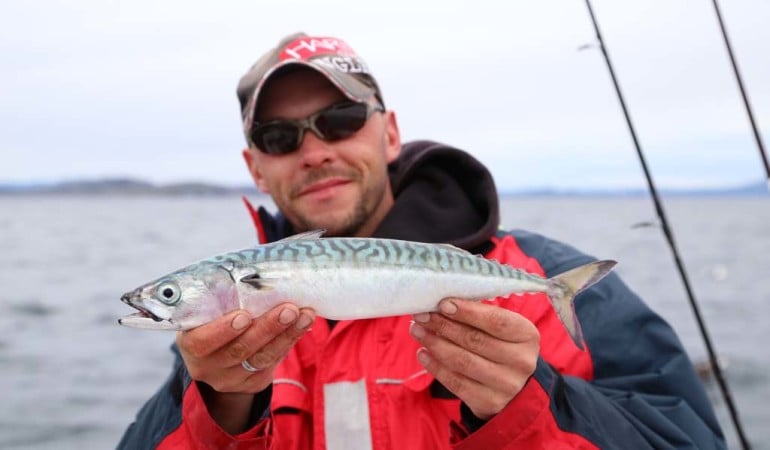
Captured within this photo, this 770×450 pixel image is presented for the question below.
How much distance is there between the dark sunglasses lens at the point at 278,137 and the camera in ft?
14.8

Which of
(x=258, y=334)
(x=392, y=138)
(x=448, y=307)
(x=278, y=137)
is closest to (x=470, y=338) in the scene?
(x=448, y=307)

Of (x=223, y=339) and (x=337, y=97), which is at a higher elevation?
(x=337, y=97)

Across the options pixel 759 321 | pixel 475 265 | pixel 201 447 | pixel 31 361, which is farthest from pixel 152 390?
pixel 759 321

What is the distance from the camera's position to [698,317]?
5.31 meters

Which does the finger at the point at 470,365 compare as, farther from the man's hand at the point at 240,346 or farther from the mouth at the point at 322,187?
the mouth at the point at 322,187

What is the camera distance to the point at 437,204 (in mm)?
4918

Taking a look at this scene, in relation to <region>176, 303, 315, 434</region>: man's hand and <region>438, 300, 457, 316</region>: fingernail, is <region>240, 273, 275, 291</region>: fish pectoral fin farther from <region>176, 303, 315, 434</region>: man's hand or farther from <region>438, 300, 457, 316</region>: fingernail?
<region>438, 300, 457, 316</region>: fingernail

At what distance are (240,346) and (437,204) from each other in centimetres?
219

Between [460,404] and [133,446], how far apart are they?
1.87m

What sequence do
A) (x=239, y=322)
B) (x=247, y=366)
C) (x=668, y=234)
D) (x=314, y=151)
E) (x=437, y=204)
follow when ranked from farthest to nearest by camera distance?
(x=668, y=234)
(x=437, y=204)
(x=314, y=151)
(x=247, y=366)
(x=239, y=322)

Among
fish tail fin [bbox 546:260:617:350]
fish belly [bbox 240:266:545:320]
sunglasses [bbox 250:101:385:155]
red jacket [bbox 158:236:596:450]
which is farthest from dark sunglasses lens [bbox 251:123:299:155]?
fish tail fin [bbox 546:260:617:350]

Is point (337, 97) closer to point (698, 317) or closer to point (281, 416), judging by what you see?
point (281, 416)

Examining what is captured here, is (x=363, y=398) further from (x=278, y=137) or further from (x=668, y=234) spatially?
(x=668, y=234)

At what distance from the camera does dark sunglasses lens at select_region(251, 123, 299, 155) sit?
4.50 meters
